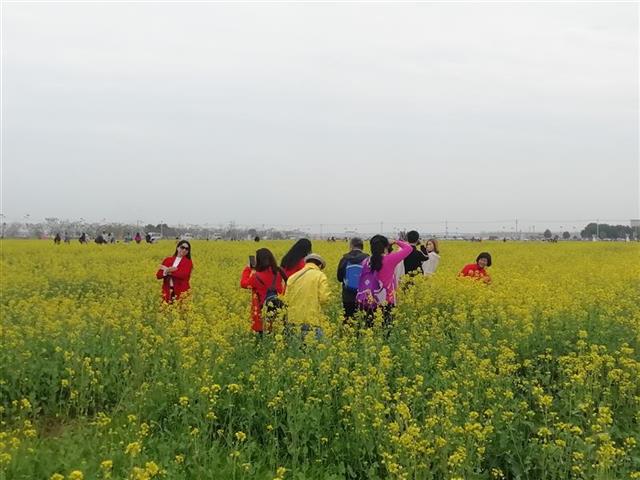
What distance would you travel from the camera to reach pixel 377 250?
7.48 meters

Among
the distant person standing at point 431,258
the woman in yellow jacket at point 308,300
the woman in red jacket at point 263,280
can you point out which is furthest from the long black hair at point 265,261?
the distant person standing at point 431,258

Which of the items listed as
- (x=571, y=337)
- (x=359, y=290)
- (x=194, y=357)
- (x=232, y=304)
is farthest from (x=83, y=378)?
(x=571, y=337)

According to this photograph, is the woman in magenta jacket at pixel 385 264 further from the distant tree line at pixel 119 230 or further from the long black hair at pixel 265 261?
the distant tree line at pixel 119 230

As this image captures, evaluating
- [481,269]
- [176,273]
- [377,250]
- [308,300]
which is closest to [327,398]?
[308,300]

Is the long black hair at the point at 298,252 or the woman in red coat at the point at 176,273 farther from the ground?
the long black hair at the point at 298,252

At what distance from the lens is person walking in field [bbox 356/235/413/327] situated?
7.56m

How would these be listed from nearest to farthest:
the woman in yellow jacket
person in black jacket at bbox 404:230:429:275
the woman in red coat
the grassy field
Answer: the grassy field < the woman in yellow jacket < the woman in red coat < person in black jacket at bbox 404:230:429:275

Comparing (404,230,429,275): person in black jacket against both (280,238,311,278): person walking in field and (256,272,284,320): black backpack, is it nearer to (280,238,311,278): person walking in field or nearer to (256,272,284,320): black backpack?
(280,238,311,278): person walking in field

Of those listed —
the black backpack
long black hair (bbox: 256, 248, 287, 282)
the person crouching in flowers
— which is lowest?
the black backpack

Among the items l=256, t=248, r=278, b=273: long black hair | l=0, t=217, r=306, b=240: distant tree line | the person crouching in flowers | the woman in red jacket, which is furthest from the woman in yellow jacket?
l=0, t=217, r=306, b=240: distant tree line

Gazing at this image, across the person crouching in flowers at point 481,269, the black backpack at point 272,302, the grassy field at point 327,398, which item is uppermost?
the person crouching in flowers at point 481,269

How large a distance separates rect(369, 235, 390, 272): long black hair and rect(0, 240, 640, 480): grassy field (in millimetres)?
720

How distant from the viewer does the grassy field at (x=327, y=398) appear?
4.20 metres

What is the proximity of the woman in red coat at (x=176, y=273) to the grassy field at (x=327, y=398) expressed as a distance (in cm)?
89
